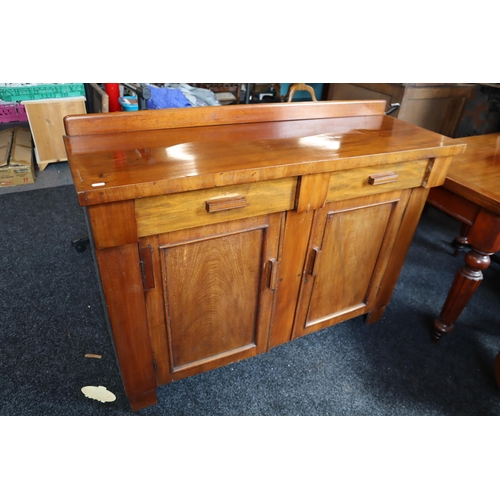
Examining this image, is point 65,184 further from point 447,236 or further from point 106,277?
point 447,236

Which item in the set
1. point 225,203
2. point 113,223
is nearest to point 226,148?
point 225,203

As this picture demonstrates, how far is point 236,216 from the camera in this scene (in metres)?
1.05

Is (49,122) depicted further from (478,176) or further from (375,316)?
(478,176)

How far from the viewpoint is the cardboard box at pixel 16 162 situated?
2.79 meters

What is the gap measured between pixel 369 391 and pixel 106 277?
1.07 meters

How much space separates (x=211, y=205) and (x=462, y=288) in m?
1.13

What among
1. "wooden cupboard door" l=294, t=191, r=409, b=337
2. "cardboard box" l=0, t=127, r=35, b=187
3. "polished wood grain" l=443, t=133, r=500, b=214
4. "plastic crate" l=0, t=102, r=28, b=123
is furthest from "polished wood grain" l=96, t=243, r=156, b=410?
"plastic crate" l=0, t=102, r=28, b=123

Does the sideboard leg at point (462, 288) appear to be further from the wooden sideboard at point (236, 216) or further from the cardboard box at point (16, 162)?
the cardboard box at point (16, 162)

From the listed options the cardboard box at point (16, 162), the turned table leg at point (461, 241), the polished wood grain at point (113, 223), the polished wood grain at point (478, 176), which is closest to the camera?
the polished wood grain at point (113, 223)

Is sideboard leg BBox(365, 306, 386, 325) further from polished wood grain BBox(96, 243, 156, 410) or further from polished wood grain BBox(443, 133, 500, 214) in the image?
polished wood grain BBox(96, 243, 156, 410)

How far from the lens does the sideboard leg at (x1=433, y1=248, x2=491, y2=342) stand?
146 cm

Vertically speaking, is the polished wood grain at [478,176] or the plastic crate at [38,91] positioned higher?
the polished wood grain at [478,176]

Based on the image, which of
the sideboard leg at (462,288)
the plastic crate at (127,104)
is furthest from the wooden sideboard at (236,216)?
the plastic crate at (127,104)

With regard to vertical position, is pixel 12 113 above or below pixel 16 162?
above
